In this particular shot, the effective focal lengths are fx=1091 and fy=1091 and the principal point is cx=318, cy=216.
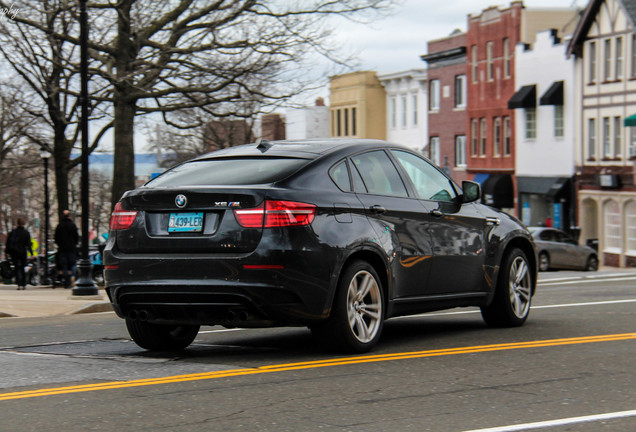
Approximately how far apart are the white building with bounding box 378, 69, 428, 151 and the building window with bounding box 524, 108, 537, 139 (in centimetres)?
1210

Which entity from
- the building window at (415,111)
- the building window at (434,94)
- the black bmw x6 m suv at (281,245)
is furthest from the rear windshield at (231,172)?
the building window at (415,111)

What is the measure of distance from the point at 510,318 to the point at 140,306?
3.83 m

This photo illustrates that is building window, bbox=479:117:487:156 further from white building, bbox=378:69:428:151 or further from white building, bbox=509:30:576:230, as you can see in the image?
white building, bbox=378:69:428:151

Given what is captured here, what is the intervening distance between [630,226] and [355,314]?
35.7 meters

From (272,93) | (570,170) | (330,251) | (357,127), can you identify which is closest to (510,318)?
(330,251)

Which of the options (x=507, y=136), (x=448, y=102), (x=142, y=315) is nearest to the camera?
(x=142, y=315)

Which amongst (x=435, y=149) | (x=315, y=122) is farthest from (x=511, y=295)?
(x=315, y=122)

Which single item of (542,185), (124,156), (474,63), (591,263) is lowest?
(591,263)

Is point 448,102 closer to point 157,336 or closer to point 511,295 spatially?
point 511,295

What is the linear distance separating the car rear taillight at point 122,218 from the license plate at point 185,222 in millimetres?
363

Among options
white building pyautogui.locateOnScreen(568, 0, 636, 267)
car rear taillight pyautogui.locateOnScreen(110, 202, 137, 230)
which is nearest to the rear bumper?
car rear taillight pyautogui.locateOnScreen(110, 202, 137, 230)

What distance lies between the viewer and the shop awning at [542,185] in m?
46.5

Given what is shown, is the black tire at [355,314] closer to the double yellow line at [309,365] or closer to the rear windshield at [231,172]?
the double yellow line at [309,365]

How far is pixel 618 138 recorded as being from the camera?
141 feet
